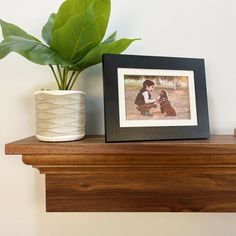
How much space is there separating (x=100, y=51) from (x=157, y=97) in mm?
211

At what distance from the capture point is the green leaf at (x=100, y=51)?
547 millimetres

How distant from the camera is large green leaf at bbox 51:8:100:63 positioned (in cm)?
50

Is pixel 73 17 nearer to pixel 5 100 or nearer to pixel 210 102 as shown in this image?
pixel 5 100

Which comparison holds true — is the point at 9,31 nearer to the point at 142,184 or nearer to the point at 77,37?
the point at 77,37

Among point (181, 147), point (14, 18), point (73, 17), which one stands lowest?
point (181, 147)

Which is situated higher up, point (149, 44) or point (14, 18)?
point (14, 18)

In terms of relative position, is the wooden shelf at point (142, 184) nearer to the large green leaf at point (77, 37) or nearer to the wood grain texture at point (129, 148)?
the wood grain texture at point (129, 148)

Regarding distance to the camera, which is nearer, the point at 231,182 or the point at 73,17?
the point at 73,17

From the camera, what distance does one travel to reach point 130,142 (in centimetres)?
57

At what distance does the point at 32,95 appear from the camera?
732 mm

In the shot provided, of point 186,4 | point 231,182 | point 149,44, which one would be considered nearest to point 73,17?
point 149,44

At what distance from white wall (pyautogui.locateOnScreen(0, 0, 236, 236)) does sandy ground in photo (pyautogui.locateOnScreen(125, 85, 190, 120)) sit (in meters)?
0.15

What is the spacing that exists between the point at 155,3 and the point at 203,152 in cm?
53

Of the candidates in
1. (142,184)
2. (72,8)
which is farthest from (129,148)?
(72,8)
